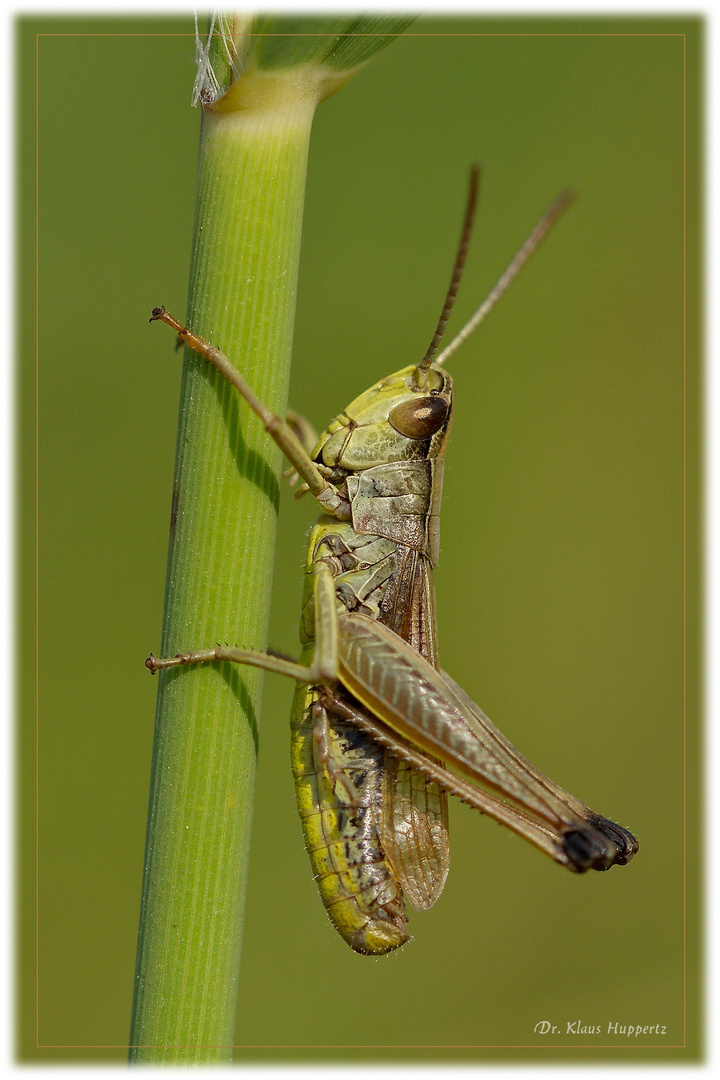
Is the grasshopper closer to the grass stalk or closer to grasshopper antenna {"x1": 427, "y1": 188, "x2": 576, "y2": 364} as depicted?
grasshopper antenna {"x1": 427, "y1": 188, "x2": 576, "y2": 364}

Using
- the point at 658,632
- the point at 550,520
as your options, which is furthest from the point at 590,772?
the point at 550,520

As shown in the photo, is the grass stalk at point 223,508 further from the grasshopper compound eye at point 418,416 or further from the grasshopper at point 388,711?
the grasshopper compound eye at point 418,416

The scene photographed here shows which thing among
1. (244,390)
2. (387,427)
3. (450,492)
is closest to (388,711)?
(387,427)

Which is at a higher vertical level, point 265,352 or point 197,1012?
point 265,352

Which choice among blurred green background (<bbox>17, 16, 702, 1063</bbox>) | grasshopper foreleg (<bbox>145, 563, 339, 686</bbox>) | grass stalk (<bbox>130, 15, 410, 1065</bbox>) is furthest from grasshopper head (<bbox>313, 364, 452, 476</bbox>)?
blurred green background (<bbox>17, 16, 702, 1063</bbox>)

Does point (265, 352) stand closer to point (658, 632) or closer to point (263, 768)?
point (263, 768)

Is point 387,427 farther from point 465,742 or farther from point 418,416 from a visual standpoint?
point 465,742
